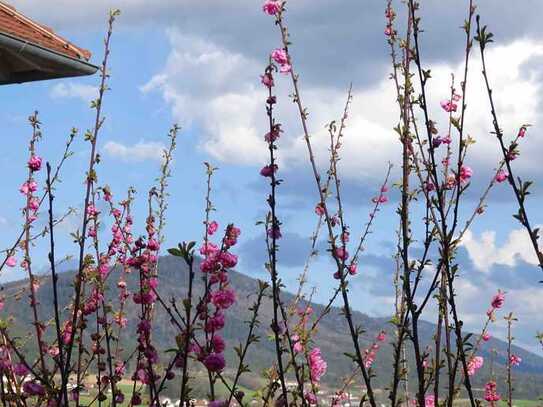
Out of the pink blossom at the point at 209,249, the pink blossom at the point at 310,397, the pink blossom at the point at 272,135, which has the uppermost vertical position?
the pink blossom at the point at 272,135

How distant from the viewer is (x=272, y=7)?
5.64 metres

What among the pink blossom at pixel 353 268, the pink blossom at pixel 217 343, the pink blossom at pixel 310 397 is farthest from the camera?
the pink blossom at pixel 353 268

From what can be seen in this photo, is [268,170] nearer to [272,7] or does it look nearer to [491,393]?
[272,7]

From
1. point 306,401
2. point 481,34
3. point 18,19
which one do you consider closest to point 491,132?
point 481,34

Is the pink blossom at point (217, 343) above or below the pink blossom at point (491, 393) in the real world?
above

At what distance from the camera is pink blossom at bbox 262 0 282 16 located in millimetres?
5621

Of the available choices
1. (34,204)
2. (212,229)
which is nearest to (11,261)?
(34,204)

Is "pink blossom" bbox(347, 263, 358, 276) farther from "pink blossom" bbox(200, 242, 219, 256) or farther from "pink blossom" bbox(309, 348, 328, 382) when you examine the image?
"pink blossom" bbox(200, 242, 219, 256)

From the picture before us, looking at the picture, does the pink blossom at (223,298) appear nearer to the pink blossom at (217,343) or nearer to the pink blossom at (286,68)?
the pink blossom at (217,343)

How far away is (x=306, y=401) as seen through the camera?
4.99m

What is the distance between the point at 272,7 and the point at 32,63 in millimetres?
1794

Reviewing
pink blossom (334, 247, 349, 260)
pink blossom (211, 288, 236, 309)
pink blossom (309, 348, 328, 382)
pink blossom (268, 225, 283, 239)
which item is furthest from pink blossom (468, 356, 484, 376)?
pink blossom (211, 288, 236, 309)

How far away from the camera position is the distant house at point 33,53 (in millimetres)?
5867

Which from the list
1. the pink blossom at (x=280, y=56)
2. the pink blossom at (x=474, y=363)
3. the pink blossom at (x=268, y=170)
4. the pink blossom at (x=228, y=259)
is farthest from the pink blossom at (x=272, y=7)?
the pink blossom at (x=474, y=363)
